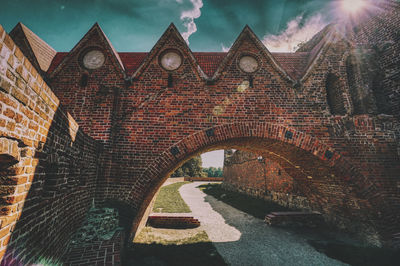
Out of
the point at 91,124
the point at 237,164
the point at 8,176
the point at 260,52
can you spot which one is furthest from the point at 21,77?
the point at 237,164

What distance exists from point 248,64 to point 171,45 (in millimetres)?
2669

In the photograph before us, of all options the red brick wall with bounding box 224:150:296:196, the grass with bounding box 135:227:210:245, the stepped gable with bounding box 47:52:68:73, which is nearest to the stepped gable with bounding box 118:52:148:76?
the stepped gable with bounding box 47:52:68:73

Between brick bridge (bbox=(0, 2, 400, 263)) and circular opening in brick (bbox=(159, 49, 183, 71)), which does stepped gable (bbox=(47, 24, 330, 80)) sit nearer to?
brick bridge (bbox=(0, 2, 400, 263))

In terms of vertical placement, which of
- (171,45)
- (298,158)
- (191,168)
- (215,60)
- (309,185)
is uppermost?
(215,60)

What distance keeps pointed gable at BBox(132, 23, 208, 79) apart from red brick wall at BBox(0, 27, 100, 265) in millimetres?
3477

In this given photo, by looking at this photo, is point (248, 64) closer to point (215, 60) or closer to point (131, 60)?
point (215, 60)

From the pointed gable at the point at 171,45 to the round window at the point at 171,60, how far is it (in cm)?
19

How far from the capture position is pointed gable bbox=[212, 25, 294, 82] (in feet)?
19.5

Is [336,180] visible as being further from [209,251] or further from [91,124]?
[91,124]

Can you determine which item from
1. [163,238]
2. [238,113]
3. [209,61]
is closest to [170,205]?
[163,238]

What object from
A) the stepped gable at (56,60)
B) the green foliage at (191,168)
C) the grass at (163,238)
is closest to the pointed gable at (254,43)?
the grass at (163,238)

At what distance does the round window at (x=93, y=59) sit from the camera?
5.82 meters

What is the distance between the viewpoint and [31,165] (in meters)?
2.29

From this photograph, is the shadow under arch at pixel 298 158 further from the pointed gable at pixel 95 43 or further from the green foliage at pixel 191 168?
the green foliage at pixel 191 168
